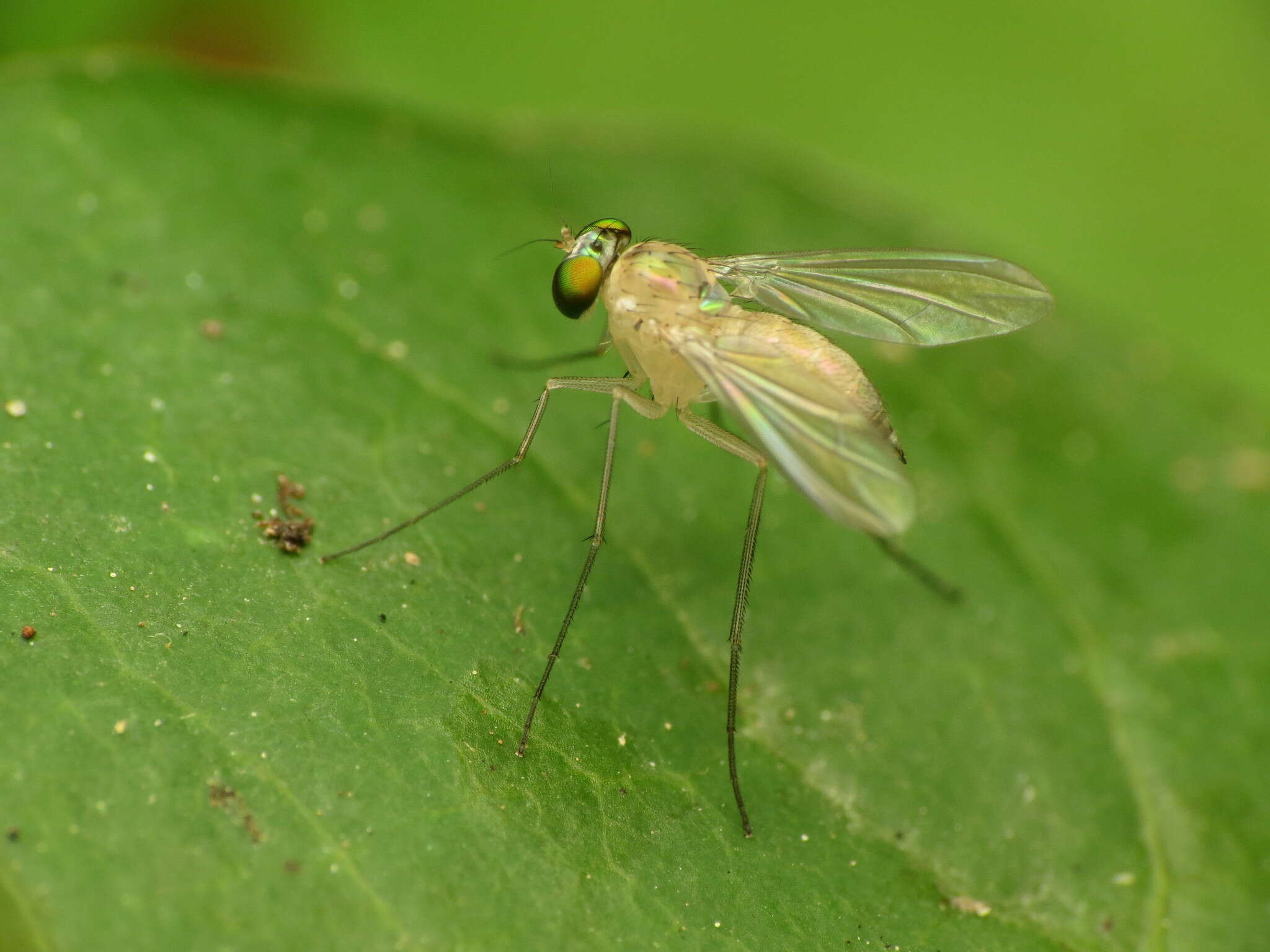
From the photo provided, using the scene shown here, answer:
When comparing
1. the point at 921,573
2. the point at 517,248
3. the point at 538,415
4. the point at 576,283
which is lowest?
the point at 921,573

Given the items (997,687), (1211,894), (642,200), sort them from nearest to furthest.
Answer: (1211,894)
(997,687)
(642,200)

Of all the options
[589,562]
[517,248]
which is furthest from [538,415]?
[517,248]

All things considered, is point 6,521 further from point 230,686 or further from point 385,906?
point 385,906

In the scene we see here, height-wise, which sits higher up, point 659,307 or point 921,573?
point 659,307

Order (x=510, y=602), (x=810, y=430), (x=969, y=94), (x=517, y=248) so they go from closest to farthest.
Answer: (x=810, y=430)
(x=510, y=602)
(x=517, y=248)
(x=969, y=94)

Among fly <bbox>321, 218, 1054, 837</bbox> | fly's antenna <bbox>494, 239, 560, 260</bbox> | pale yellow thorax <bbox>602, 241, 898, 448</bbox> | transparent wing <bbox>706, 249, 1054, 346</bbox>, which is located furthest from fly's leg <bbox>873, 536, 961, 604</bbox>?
fly's antenna <bbox>494, 239, 560, 260</bbox>

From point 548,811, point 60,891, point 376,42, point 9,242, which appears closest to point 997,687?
point 548,811

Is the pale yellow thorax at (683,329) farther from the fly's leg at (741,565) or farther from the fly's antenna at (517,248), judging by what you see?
the fly's antenna at (517,248)

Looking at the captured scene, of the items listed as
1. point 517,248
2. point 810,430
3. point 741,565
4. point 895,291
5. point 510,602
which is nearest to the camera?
point 810,430

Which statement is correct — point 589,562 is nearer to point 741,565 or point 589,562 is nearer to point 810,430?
point 741,565
